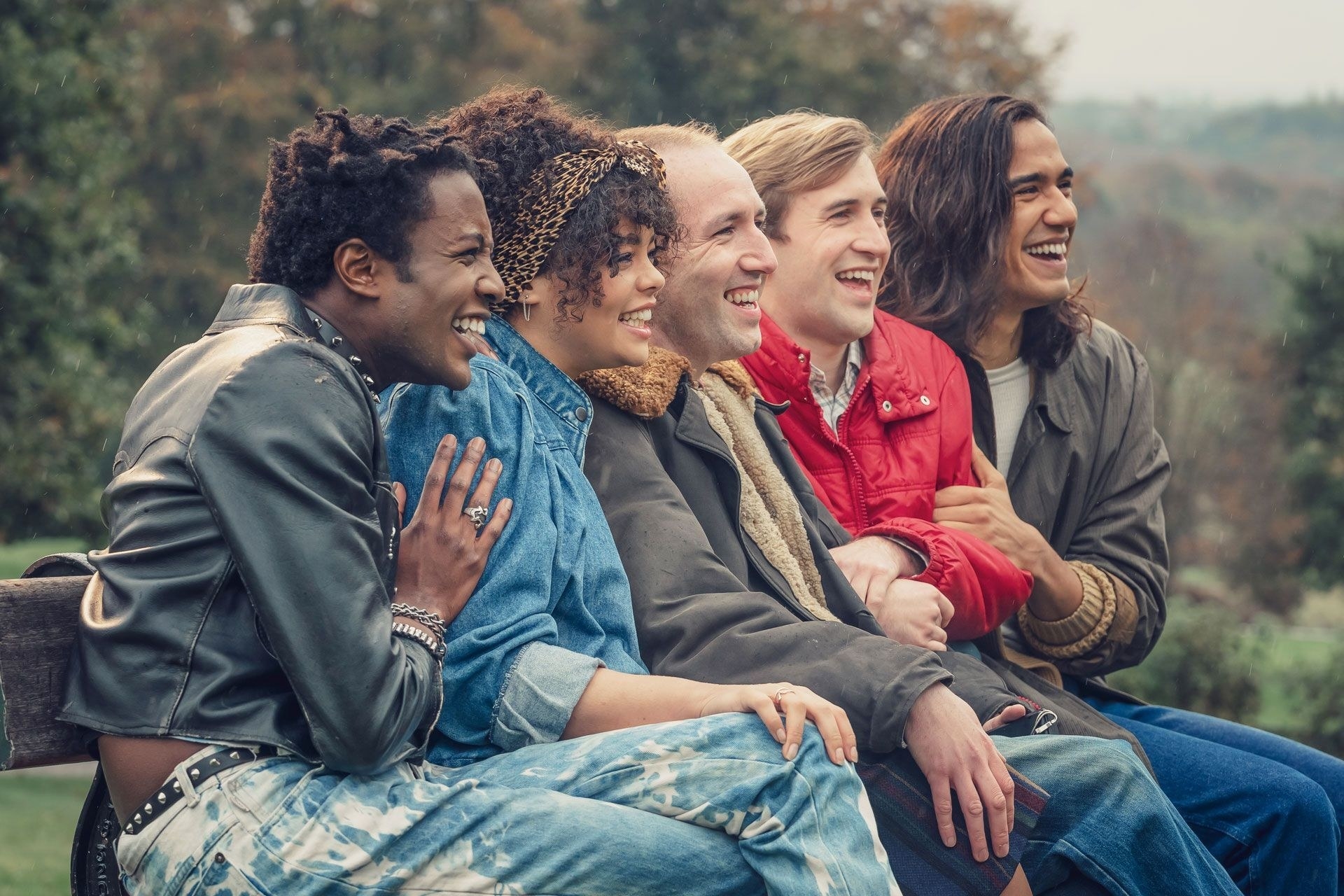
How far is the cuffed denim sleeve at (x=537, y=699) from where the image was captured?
2.72m

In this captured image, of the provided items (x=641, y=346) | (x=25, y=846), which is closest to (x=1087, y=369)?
(x=641, y=346)

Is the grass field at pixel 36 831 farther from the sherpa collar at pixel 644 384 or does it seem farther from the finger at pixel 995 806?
the finger at pixel 995 806

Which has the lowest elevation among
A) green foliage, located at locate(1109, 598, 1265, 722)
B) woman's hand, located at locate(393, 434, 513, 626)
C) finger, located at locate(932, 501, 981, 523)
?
green foliage, located at locate(1109, 598, 1265, 722)

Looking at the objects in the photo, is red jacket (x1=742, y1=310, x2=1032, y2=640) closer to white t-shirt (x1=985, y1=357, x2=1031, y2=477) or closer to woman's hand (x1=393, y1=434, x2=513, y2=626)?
white t-shirt (x1=985, y1=357, x2=1031, y2=477)

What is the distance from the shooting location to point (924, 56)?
2352cm

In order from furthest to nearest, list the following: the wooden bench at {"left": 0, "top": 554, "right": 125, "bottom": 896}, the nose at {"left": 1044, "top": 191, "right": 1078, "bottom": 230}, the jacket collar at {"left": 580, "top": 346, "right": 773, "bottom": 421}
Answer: the nose at {"left": 1044, "top": 191, "right": 1078, "bottom": 230}
the jacket collar at {"left": 580, "top": 346, "right": 773, "bottom": 421}
the wooden bench at {"left": 0, "top": 554, "right": 125, "bottom": 896}

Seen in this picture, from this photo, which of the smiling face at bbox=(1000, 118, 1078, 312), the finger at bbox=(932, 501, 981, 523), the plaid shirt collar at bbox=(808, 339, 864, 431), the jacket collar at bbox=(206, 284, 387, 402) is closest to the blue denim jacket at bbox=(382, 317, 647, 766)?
the jacket collar at bbox=(206, 284, 387, 402)

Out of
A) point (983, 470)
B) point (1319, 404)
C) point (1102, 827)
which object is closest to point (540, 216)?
point (983, 470)

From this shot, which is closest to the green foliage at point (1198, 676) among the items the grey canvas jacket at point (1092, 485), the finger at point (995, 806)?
the grey canvas jacket at point (1092, 485)

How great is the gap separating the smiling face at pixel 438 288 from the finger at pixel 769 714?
2.59 ft

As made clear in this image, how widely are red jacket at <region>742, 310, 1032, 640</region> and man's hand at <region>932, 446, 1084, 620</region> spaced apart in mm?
60

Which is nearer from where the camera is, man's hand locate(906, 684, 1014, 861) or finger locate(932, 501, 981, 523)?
man's hand locate(906, 684, 1014, 861)

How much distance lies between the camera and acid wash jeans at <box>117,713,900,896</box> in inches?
91.4

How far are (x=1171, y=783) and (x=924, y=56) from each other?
20.9 m
